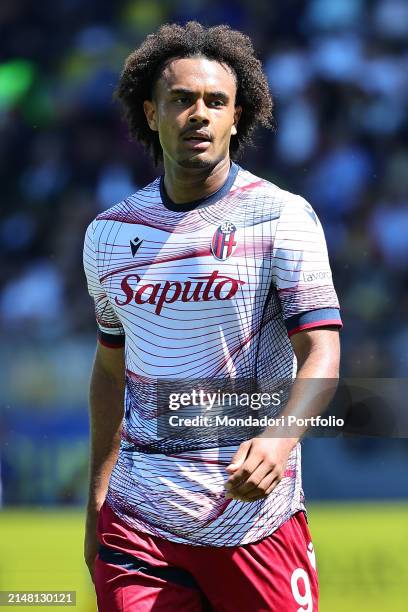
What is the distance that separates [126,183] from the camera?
8.65 m

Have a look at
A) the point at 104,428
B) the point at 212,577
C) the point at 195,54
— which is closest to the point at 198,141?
the point at 195,54

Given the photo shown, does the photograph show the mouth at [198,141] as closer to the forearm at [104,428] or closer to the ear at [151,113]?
the ear at [151,113]

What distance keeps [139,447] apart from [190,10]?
22.1 ft

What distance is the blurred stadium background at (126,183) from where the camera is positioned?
262 inches

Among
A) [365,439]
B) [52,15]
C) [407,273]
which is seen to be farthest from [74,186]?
[365,439]

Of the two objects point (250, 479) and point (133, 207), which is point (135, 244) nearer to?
point (133, 207)

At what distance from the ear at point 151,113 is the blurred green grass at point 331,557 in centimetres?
286

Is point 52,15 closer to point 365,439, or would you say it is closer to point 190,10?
point 190,10

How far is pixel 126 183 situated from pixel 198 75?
5421 millimetres

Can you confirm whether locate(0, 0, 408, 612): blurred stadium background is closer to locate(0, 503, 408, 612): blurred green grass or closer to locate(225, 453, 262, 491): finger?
locate(0, 503, 408, 612): blurred green grass

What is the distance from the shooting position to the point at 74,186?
878 centimetres

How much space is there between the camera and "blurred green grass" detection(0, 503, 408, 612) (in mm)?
5680

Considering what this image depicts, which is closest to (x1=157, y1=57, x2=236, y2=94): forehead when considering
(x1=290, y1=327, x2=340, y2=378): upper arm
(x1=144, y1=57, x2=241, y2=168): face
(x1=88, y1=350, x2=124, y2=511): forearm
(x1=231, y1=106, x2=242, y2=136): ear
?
(x1=144, y1=57, x2=241, y2=168): face

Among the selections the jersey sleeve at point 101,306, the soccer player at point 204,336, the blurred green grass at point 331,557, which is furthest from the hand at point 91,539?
the blurred green grass at point 331,557
